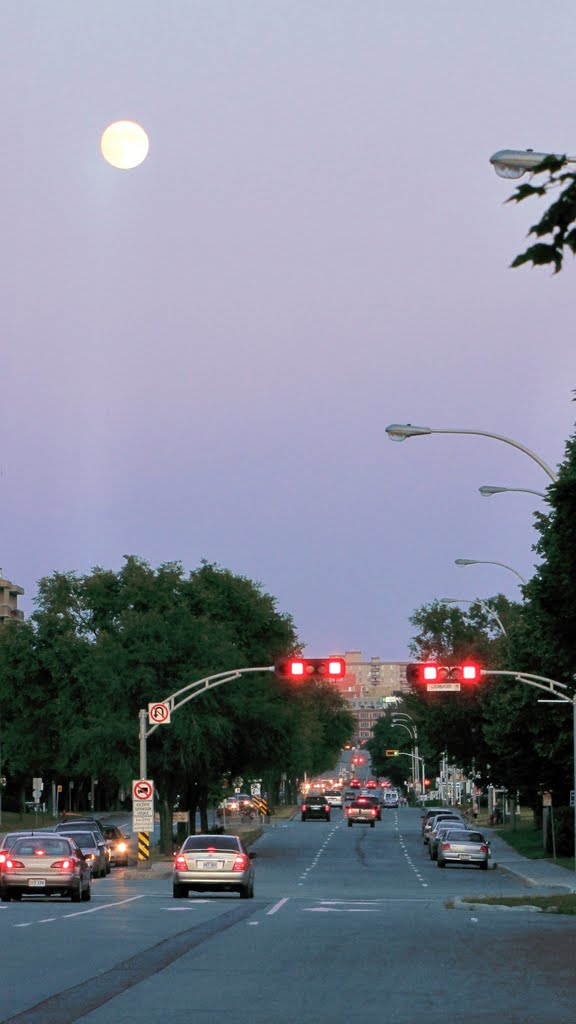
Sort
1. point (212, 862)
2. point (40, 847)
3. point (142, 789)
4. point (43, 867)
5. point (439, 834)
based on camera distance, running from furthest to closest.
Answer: point (439, 834) → point (142, 789) → point (212, 862) → point (43, 867) → point (40, 847)

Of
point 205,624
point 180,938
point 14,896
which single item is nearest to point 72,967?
point 180,938

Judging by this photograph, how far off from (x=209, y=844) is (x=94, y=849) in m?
16.2

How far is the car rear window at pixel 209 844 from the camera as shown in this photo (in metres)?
35.1

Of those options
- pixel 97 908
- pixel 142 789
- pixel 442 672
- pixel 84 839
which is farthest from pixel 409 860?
pixel 97 908

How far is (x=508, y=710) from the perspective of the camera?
61375 mm

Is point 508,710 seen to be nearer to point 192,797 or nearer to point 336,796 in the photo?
point 192,797

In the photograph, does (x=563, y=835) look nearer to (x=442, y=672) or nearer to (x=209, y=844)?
(x=442, y=672)

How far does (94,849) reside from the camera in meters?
50.5

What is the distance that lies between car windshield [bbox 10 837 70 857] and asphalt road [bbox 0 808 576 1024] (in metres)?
1.19

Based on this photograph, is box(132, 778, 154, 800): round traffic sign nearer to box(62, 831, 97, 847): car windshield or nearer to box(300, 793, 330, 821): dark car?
box(62, 831, 97, 847): car windshield

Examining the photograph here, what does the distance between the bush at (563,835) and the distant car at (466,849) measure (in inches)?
281

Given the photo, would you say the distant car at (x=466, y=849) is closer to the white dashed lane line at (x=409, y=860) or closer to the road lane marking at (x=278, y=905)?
the white dashed lane line at (x=409, y=860)

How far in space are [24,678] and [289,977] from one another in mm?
67192

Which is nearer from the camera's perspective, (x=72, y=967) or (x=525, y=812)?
(x=72, y=967)
